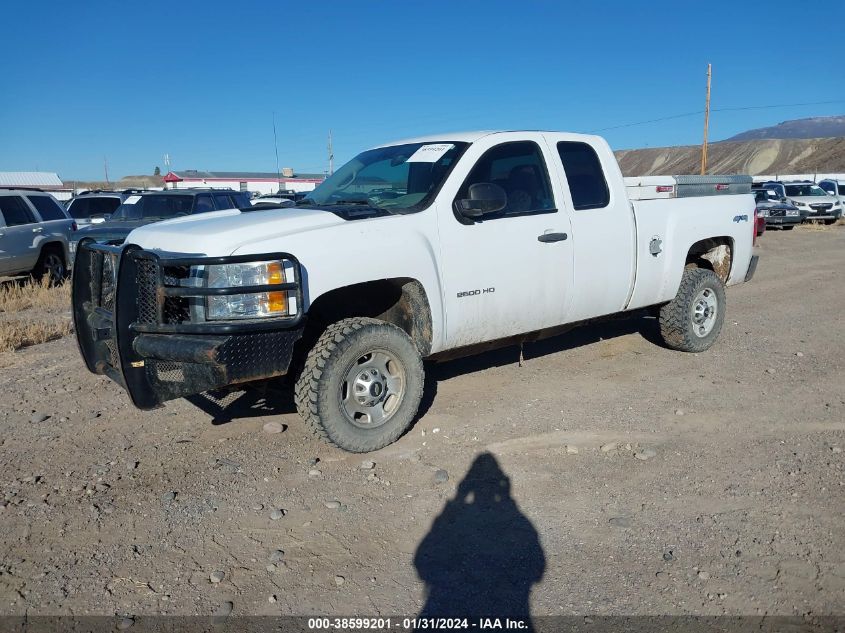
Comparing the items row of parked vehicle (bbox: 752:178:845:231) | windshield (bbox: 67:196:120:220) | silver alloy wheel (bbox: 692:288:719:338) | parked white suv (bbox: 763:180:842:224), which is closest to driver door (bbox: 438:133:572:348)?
silver alloy wheel (bbox: 692:288:719:338)

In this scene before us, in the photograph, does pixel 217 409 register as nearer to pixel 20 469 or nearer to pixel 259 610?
pixel 20 469

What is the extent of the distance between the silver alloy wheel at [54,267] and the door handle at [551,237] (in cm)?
1066

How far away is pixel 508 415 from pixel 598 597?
232 centimetres

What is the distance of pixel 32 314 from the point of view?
10.1 m

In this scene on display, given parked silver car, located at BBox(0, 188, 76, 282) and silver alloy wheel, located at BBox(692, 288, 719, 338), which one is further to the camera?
parked silver car, located at BBox(0, 188, 76, 282)

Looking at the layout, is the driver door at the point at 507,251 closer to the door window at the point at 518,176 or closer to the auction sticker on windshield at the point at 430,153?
the door window at the point at 518,176

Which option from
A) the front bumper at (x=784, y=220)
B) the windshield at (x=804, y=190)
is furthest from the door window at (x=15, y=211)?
the windshield at (x=804, y=190)

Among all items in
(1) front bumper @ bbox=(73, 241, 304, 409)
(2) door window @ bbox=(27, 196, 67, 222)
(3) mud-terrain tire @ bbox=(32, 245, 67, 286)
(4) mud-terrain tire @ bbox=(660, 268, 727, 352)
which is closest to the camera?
(1) front bumper @ bbox=(73, 241, 304, 409)

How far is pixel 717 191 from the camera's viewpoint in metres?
7.14

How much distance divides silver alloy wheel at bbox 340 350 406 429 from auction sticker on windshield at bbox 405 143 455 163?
1520mm

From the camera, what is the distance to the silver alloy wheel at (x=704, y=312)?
695 centimetres

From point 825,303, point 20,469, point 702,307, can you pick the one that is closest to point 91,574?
point 20,469

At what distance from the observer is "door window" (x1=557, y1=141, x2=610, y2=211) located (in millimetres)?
5688

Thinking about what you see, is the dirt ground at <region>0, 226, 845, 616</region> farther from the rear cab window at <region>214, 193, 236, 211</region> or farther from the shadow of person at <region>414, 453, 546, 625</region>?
the rear cab window at <region>214, 193, 236, 211</region>
